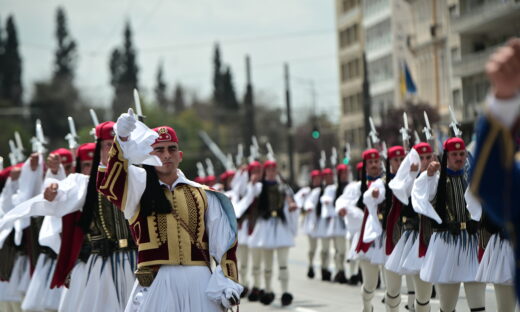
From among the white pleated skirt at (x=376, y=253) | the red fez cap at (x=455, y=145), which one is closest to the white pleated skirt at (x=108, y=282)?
the red fez cap at (x=455, y=145)

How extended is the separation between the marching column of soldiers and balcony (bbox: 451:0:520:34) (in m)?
25.3

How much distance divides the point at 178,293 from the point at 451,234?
4.48m

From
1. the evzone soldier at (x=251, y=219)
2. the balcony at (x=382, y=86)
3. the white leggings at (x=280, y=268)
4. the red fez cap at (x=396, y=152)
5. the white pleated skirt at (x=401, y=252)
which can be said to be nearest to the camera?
the white pleated skirt at (x=401, y=252)

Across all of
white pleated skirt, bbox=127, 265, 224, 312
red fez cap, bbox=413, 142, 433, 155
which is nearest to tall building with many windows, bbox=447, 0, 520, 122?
red fez cap, bbox=413, 142, 433, 155

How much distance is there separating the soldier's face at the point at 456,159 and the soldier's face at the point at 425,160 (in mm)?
1051

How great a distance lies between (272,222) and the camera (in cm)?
1969

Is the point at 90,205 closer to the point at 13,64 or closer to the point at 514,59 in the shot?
the point at 514,59

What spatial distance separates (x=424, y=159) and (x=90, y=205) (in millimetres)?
4424

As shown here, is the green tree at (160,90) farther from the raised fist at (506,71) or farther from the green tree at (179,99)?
the raised fist at (506,71)

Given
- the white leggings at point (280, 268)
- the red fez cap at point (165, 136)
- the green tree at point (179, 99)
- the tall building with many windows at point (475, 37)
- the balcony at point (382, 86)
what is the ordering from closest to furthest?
the red fez cap at point (165, 136) < the white leggings at point (280, 268) < the tall building with many windows at point (475, 37) < the balcony at point (382, 86) < the green tree at point (179, 99)

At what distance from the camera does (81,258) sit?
1047cm

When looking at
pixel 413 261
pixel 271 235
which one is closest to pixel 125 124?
pixel 413 261

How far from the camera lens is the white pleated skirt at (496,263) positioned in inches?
433

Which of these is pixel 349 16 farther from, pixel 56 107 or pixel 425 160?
pixel 425 160
